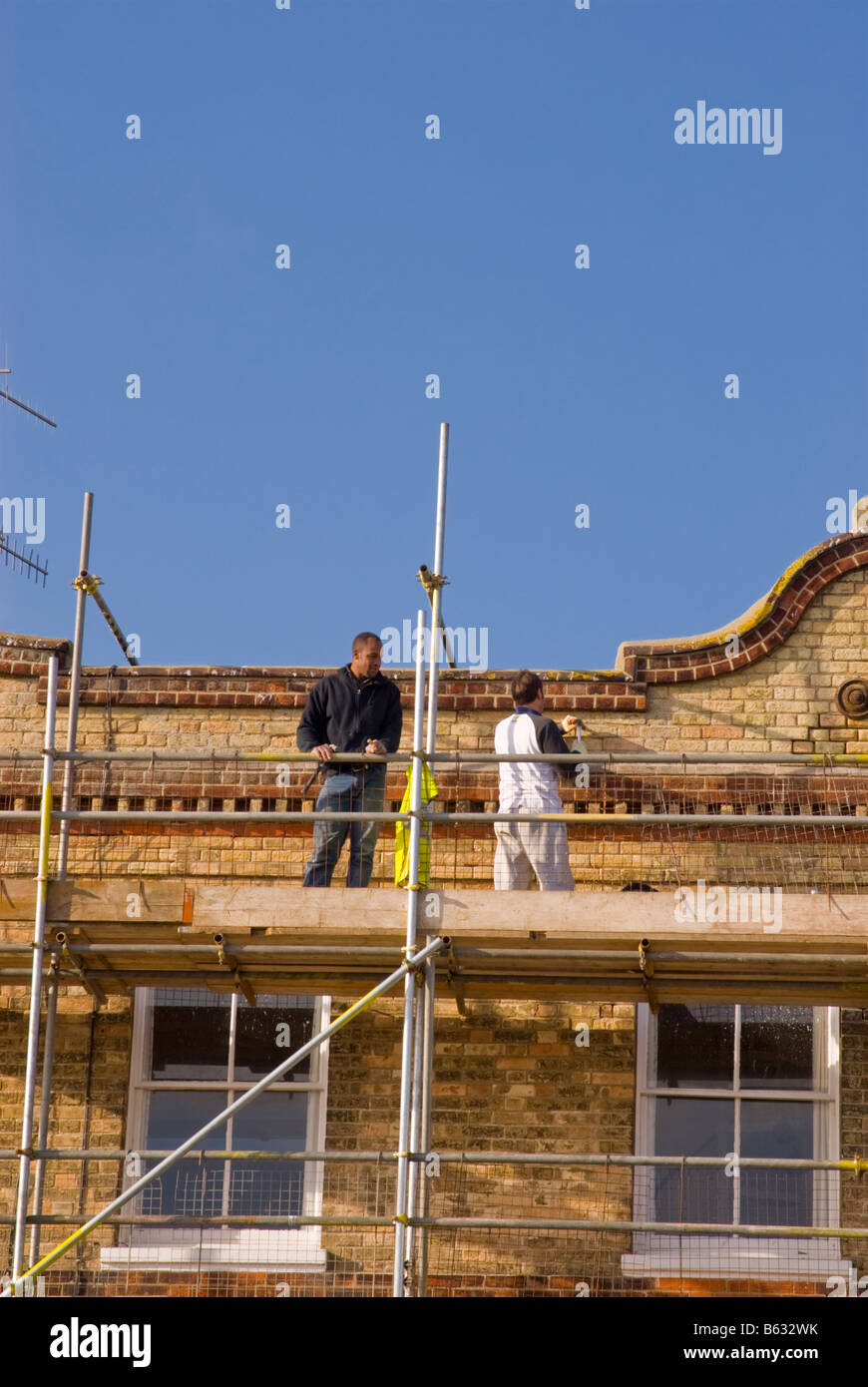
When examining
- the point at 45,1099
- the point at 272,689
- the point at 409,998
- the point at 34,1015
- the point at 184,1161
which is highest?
the point at 272,689

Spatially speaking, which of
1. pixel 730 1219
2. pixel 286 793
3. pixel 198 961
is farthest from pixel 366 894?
pixel 730 1219

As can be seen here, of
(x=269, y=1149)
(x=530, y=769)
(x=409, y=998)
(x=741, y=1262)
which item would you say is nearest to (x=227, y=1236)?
(x=269, y=1149)

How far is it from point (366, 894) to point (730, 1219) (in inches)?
122

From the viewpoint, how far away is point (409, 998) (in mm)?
12078

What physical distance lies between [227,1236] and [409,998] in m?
2.24

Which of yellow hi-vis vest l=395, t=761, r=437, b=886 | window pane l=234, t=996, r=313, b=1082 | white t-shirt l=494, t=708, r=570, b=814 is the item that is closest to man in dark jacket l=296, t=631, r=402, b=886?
yellow hi-vis vest l=395, t=761, r=437, b=886

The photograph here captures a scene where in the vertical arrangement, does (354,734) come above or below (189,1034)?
above

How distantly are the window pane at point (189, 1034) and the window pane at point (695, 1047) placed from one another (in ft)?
9.19

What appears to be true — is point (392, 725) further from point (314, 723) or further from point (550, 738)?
point (550, 738)

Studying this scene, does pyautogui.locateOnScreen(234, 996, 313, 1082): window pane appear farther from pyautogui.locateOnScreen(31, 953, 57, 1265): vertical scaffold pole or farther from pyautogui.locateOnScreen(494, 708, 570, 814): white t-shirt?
pyautogui.locateOnScreen(494, 708, 570, 814): white t-shirt

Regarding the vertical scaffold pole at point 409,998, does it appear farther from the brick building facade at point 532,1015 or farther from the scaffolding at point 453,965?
the brick building facade at point 532,1015

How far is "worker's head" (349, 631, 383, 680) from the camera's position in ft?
43.3

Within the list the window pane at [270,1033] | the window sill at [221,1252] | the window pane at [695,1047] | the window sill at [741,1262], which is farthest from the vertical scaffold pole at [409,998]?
the window pane at [695,1047]

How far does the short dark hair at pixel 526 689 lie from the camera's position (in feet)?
43.3
